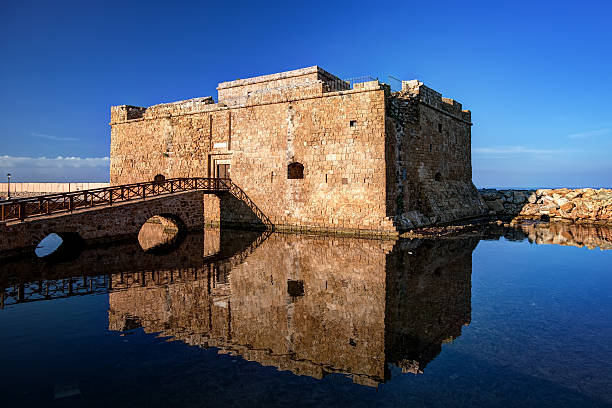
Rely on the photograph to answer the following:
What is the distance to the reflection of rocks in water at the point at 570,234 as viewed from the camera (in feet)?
42.4

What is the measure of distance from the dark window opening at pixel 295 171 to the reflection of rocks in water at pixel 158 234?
17.4 ft

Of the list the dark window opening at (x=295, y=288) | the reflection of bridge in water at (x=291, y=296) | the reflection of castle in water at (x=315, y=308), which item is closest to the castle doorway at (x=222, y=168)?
the reflection of bridge in water at (x=291, y=296)

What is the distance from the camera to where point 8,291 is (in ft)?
23.6

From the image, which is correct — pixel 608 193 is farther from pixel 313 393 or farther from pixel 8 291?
pixel 8 291

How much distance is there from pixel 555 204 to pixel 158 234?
21.2 meters

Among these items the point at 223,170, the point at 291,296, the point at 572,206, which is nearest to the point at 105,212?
the point at 223,170

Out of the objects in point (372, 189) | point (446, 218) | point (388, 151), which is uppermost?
point (388, 151)

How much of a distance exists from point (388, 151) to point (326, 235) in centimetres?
392

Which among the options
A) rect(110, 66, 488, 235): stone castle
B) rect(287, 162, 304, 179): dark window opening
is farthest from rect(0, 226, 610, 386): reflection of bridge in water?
rect(287, 162, 304, 179): dark window opening

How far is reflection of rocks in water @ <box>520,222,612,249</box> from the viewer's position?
1291cm

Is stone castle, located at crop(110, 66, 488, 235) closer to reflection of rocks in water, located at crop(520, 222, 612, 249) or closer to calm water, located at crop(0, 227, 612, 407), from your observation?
reflection of rocks in water, located at crop(520, 222, 612, 249)

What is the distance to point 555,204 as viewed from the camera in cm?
2161

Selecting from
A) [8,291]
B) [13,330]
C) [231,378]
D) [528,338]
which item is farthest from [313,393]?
[8,291]

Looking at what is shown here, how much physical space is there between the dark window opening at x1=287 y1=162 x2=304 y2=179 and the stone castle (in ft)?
0.15
